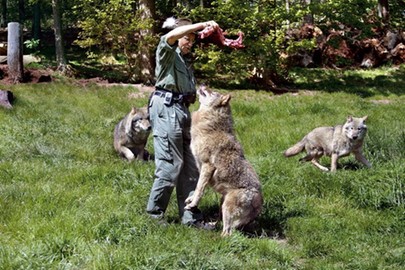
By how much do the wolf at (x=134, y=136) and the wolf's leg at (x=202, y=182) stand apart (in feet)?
11.4

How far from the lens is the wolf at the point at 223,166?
5.25 metres

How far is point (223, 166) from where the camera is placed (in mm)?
5340

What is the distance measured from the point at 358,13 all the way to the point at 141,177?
1434cm

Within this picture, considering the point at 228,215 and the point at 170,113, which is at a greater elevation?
the point at 170,113

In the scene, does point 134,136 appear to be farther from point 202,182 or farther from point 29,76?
point 29,76

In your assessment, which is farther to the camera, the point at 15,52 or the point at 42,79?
the point at 42,79

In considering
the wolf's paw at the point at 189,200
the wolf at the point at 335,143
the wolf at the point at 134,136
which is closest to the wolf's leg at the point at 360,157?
the wolf at the point at 335,143

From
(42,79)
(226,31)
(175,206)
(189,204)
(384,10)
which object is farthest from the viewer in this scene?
(384,10)

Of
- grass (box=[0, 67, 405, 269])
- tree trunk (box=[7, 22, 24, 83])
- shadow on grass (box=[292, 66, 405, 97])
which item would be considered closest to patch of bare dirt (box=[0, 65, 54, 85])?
tree trunk (box=[7, 22, 24, 83])

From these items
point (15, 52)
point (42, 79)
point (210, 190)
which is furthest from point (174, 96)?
point (42, 79)

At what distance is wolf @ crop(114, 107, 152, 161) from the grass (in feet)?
1.13

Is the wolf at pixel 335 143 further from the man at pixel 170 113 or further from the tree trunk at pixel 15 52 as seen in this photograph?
the tree trunk at pixel 15 52

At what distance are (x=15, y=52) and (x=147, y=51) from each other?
447cm

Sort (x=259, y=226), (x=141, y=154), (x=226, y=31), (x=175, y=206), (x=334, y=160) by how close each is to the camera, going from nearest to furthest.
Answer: (x=259, y=226) → (x=175, y=206) → (x=334, y=160) → (x=141, y=154) → (x=226, y=31)
